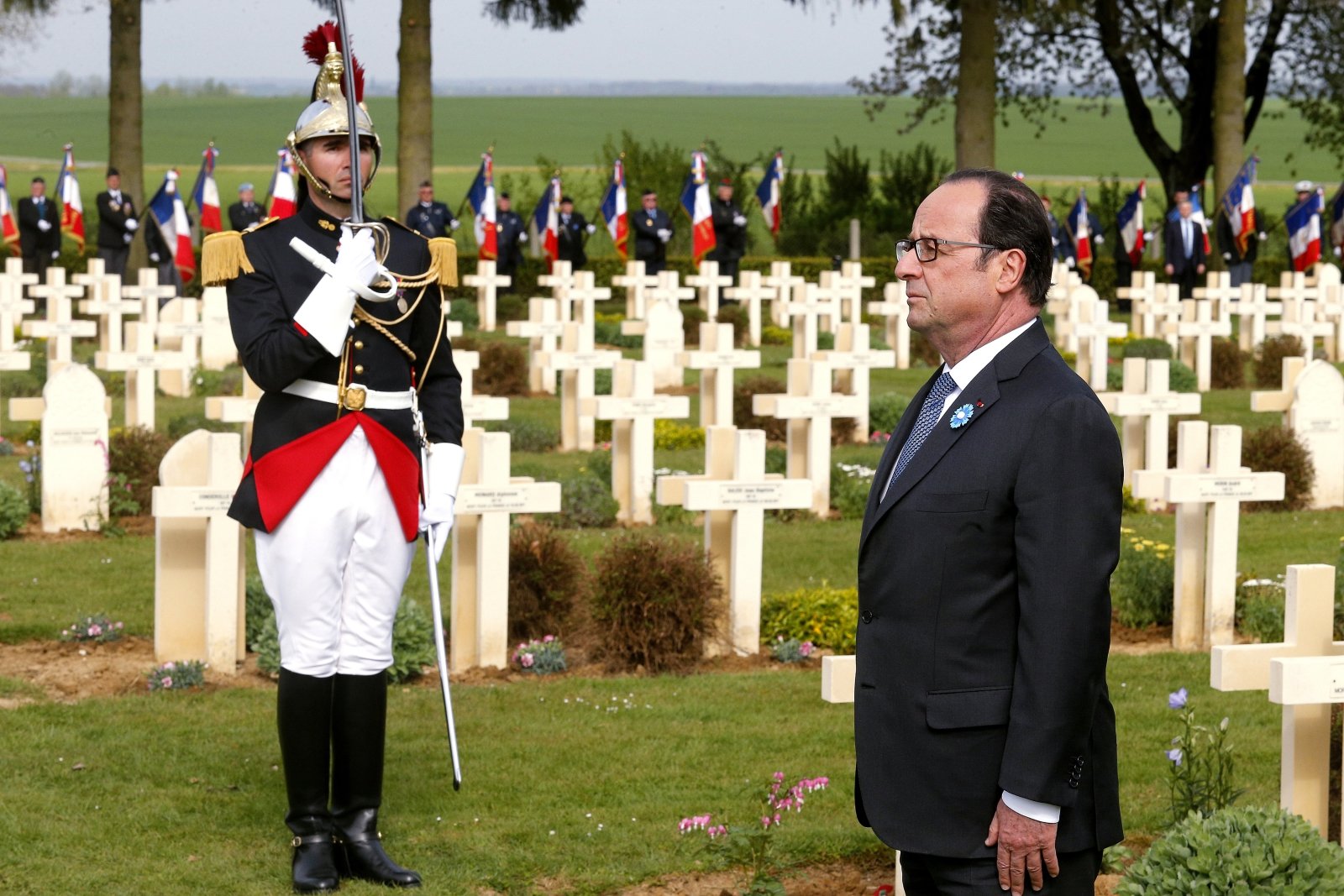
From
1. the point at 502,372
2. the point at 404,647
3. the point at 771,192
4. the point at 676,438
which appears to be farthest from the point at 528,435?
the point at 771,192

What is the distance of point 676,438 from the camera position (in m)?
13.5

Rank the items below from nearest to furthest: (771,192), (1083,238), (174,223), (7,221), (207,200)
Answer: (174,223) < (207,200) < (7,221) < (1083,238) < (771,192)

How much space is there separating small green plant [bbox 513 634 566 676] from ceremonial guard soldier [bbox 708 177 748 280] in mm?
18836

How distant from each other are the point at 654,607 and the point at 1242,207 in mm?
19390

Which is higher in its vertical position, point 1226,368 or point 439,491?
point 1226,368

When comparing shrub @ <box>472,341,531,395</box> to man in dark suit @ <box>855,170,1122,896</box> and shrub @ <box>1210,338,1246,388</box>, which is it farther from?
man in dark suit @ <box>855,170,1122,896</box>

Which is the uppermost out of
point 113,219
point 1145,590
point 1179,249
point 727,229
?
point 727,229

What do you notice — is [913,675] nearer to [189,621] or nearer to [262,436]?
[262,436]

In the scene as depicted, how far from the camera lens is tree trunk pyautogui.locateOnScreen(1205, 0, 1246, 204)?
26.2 m

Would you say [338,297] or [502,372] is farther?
[502,372]

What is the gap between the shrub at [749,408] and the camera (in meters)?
13.9

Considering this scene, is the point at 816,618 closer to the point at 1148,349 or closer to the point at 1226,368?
the point at 1148,349

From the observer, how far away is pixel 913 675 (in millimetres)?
3160

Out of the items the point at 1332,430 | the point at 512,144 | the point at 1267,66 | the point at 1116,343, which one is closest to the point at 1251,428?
the point at 1332,430
